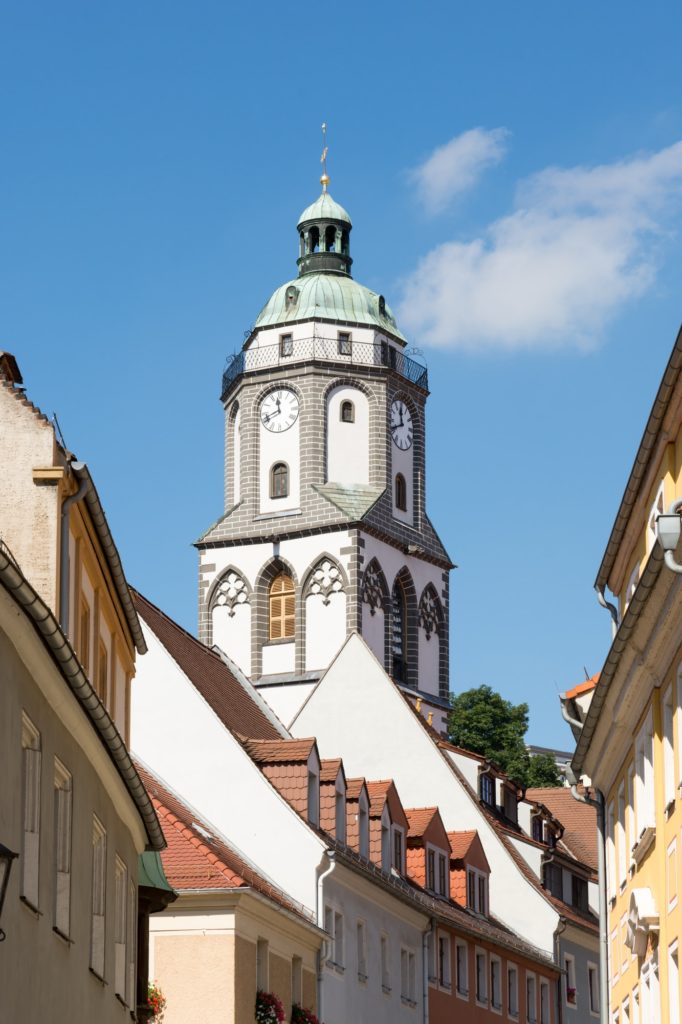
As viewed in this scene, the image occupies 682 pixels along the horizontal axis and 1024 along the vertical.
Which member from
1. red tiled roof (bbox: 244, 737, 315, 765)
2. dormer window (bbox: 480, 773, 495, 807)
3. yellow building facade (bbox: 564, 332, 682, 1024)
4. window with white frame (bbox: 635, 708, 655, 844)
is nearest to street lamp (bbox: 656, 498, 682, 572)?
yellow building facade (bbox: 564, 332, 682, 1024)

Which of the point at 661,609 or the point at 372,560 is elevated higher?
the point at 372,560

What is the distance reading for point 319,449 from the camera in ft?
296

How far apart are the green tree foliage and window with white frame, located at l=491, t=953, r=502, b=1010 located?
39555 mm

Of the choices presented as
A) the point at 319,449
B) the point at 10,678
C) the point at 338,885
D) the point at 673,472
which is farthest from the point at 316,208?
the point at 10,678

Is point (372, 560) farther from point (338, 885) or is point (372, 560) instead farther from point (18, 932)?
point (18, 932)

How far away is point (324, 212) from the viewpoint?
9956 cm

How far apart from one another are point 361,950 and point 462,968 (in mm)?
7797

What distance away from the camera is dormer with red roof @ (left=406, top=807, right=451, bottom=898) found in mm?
47906

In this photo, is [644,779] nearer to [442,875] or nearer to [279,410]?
[442,875]

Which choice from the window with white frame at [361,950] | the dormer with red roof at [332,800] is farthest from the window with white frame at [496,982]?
the dormer with red roof at [332,800]

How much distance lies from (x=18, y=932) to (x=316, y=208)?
8500 cm

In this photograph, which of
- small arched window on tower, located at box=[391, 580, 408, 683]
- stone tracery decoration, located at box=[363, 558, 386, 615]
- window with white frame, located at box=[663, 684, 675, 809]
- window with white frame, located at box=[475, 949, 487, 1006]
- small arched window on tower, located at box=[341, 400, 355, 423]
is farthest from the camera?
small arched window on tower, located at box=[341, 400, 355, 423]

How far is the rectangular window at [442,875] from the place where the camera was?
49.3 meters

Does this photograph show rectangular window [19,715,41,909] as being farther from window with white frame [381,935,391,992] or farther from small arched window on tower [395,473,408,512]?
small arched window on tower [395,473,408,512]
